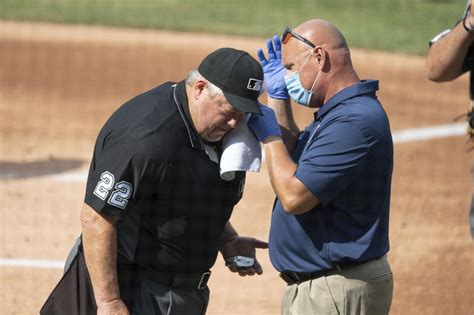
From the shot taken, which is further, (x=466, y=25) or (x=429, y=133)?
(x=429, y=133)

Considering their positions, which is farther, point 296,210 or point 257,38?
point 257,38

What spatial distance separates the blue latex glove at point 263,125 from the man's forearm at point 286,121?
445 millimetres

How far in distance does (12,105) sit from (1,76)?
4.73 ft

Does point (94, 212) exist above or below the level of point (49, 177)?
above

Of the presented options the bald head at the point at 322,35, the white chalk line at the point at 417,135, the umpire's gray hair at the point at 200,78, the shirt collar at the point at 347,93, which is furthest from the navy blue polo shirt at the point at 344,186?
the white chalk line at the point at 417,135

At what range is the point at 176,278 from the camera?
4.14 metres

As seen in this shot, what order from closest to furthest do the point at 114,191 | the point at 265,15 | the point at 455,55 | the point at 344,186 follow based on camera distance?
the point at 114,191
the point at 344,186
the point at 455,55
the point at 265,15

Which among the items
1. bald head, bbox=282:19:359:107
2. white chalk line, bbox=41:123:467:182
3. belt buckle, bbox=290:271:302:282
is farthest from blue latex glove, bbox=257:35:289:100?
white chalk line, bbox=41:123:467:182

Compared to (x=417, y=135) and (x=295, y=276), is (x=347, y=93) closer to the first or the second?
(x=295, y=276)

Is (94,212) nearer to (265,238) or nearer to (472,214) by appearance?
(472,214)

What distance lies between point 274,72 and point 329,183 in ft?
2.27

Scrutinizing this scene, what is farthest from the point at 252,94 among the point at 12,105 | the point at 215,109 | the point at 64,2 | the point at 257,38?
the point at 64,2

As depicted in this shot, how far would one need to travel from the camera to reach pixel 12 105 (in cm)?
1184

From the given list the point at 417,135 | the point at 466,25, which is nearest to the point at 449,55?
the point at 466,25
